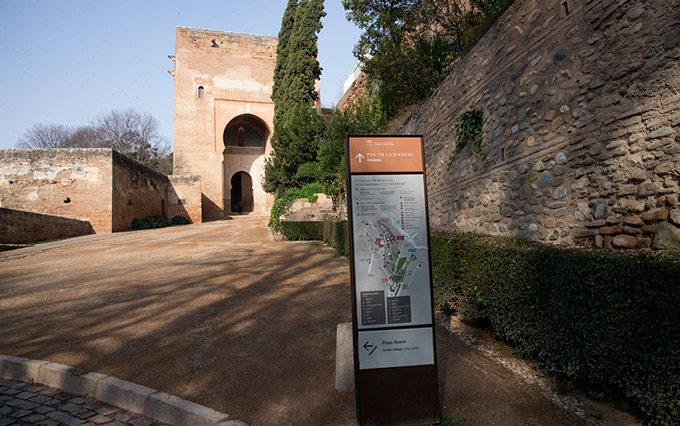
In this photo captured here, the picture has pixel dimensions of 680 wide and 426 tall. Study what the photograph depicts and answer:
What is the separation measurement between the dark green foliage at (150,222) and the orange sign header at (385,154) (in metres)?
19.7

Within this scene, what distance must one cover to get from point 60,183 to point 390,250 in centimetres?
1913

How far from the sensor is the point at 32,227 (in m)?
13.2

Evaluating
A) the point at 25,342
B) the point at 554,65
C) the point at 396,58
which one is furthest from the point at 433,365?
the point at 396,58

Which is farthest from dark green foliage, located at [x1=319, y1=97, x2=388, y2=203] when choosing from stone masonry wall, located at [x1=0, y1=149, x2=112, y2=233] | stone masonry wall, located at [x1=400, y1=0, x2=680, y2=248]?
stone masonry wall, located at [x1=0, y1=149, x2=112, y2=233]

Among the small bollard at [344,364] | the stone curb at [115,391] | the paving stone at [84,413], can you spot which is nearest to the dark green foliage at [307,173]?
the stone curb at [115,391]

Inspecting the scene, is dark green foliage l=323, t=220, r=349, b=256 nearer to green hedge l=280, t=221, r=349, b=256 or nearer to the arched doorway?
green hedge l=280, t=221, r=349, b=256

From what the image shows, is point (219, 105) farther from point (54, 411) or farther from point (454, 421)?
point (454, 421)

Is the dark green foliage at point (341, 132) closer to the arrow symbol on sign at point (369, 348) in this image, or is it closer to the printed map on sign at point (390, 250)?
the printed map on sign at point (390, 250)

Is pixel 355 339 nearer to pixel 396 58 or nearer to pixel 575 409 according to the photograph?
pixel 575 409

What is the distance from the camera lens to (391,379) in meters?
2.67

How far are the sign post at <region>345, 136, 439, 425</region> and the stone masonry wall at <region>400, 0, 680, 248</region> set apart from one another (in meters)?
2.25

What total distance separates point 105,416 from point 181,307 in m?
2.49

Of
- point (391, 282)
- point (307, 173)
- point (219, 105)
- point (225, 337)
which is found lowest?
point (225, 337)

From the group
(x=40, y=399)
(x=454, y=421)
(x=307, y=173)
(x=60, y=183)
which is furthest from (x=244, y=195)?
(x=454, y=421)
